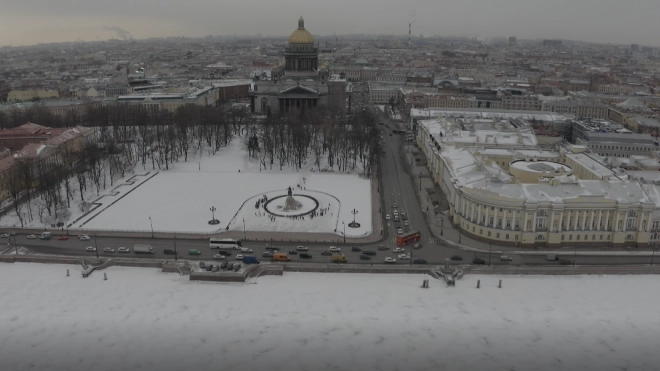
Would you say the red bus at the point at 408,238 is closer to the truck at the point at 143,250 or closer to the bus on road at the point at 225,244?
the bus on road at the point at 225,244

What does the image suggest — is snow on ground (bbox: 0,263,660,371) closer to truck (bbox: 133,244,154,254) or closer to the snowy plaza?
truck (bbox: 133,244,154,254)

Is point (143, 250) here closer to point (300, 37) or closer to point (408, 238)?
point (408, 238)

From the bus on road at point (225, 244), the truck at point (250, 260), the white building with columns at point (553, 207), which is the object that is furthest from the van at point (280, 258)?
the white building with columns at point (553, 207)

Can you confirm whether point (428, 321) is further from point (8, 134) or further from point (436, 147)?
point (8, 134)

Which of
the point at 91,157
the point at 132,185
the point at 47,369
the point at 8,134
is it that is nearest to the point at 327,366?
the point at 47,369

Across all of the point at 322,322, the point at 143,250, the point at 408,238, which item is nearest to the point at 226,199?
the point at 143,250
